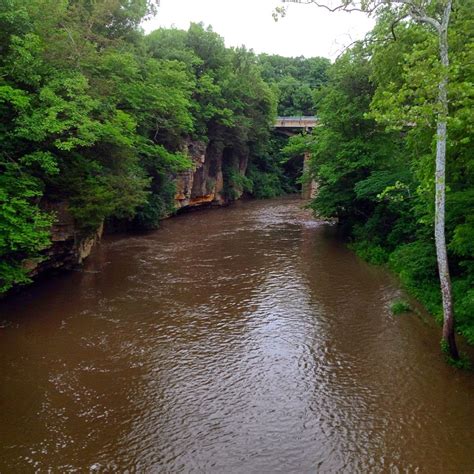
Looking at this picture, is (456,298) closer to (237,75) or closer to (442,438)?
(442,438)

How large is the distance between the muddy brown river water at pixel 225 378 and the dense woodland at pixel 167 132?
1.82 metres

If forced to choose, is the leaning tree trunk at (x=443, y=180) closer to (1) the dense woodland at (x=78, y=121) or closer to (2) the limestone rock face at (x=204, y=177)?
(1) the dense woodland at (x=78, y=121)

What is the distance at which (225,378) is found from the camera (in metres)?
10.4

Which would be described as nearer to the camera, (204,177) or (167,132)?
(167,132)

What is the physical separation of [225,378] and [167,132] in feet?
66.4

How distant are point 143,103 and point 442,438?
69.1ft

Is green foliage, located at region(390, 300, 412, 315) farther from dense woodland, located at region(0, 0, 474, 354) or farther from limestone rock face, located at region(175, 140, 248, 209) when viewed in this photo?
limestone rock face, located at region(175, 140, 248, 209)

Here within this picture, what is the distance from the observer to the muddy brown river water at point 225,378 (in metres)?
7.91

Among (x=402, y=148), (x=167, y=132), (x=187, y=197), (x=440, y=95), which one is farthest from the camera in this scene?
(x=187, y=197)

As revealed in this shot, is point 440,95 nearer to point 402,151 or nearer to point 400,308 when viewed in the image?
point 400,308

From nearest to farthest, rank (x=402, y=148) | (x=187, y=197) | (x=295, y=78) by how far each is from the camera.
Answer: (x=402, y=148)
(x=187, y=197)
(x=295, y=78)

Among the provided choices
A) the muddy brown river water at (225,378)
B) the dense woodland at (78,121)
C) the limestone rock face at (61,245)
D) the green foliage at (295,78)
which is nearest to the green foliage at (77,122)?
the dense woodland at (78,121)

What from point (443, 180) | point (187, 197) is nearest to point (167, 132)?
point (187, 197)

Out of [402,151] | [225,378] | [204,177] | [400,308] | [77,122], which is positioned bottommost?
[225,378]
